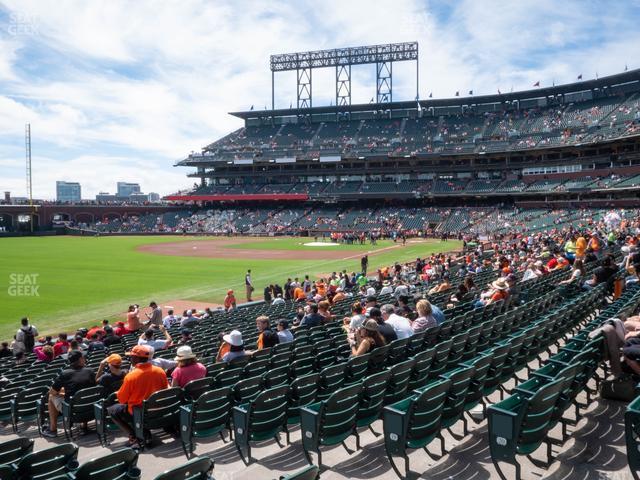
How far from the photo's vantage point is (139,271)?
127 feet

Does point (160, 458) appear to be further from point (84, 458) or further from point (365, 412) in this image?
point (365, 412)

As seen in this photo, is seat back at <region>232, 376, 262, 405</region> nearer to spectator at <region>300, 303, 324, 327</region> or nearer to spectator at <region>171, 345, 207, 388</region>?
spectator at <region>171, 345, 207, 388</region>

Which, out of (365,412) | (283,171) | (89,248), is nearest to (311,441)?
(365,412)

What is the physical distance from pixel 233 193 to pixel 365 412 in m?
89.9

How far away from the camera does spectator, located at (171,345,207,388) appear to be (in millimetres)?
7715

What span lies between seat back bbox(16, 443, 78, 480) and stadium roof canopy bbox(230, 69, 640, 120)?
8312cm

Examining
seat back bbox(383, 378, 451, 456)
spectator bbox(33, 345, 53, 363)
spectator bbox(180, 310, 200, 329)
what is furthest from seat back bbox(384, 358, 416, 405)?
spectator bbox(180, 310, 200, 329)

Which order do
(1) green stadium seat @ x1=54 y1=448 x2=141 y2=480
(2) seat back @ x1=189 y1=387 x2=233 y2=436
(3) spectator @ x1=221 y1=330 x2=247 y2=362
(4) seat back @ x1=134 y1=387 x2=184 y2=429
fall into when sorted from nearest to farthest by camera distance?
(1) green stadium seat @ x1=54 y1=448 x2=141 y2=480, (2) seat back @ x1=189 y1=387 x2=233 y2=436, (4) seat back @ x1=134 y1=387 x2=184 y2=429, (3) spectator @ x1=221 y1=330 x2=247 y2=362

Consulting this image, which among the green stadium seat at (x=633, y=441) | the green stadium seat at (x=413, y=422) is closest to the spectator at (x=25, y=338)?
the green stadium seat at (x=413, y=422)

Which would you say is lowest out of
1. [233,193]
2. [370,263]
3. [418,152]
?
[370,263]

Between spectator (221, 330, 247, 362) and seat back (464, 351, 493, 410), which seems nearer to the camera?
seat back (464, 351, 493, 410)

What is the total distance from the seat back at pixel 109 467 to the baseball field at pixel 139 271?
18547 millimetres

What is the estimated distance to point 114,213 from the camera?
9469 cm

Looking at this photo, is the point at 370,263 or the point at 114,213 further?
the point at 114,213
